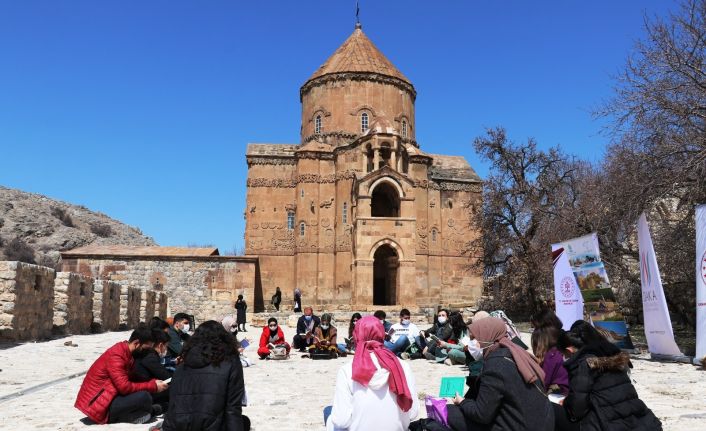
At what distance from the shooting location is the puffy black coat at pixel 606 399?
14.3 ft

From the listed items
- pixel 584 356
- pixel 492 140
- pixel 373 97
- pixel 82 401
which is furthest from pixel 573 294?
pixel 373 97

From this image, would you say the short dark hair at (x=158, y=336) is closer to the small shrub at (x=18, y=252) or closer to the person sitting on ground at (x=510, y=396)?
the person sitting on ground at (x=510, y=396)

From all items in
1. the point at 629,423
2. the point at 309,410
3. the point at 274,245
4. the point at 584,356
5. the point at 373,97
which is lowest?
the point at 309,410

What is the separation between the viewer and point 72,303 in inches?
621

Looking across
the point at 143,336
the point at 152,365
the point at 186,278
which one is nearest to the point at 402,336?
the point at 152,365

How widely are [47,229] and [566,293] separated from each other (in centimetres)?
5433

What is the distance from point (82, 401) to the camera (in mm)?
6109

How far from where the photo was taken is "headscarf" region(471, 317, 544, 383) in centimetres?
408

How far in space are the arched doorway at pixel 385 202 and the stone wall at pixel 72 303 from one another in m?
17.1

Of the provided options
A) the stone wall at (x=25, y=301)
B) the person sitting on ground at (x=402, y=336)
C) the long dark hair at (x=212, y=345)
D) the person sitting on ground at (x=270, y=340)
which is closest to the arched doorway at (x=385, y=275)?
the person sitting on ground at (x=402, y=336)

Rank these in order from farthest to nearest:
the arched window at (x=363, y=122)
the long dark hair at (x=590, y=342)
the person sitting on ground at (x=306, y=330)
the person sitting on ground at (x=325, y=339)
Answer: the arched window at (x=363, y=122) < the person sitting on ground at (x=306, y=330) < the person sitting on ground at (x=325, y=339) < the long dark hair at (x=590, y=342)

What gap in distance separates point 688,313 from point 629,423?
46.8 feet

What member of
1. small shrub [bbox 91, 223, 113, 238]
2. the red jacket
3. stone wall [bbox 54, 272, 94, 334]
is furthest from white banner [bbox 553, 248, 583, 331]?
small shrub [bbox 91, 223, 113, 238]

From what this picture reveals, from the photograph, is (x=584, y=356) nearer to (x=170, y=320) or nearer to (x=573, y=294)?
(x=573, y=294)
